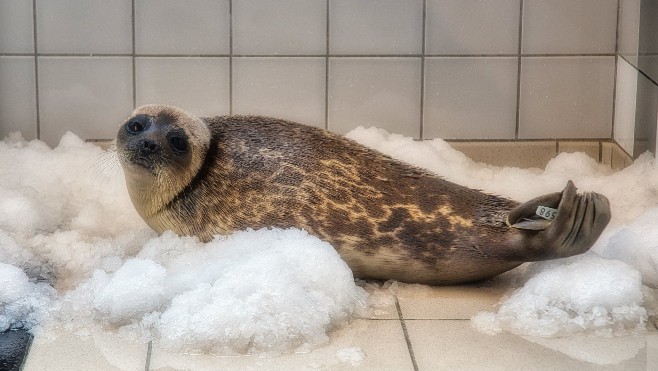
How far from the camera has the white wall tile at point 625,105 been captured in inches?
182

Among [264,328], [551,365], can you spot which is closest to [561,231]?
[551,365]

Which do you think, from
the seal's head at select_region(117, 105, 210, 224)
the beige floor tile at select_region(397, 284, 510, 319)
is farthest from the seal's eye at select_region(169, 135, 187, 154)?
the beige floor tile at select_region(397, 284, 510, 319)

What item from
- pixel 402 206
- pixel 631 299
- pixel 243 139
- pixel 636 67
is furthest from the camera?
pixel 636 67

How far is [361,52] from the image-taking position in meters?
4.70

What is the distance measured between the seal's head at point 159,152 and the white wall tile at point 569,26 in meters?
1.48

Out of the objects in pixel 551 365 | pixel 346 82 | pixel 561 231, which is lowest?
pixel 551 365

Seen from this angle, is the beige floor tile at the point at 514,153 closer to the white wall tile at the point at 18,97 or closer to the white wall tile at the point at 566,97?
the white wall tile at the point at 566,97

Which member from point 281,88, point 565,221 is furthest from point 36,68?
point 565,221

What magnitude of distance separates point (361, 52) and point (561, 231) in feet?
4.98

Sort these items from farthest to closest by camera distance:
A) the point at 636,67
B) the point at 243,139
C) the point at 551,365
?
the point at 636,67 → the point at 243,139 → the point at 551,365

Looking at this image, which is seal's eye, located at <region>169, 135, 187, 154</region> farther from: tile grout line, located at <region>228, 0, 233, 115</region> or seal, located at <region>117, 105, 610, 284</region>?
tile grout line, located at <region>228, 0, 233, 115</region>

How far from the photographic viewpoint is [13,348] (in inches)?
124

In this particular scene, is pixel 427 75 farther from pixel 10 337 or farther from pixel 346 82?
pixel 10 337

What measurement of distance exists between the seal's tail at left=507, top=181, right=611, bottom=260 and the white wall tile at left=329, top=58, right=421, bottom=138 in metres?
1.33
